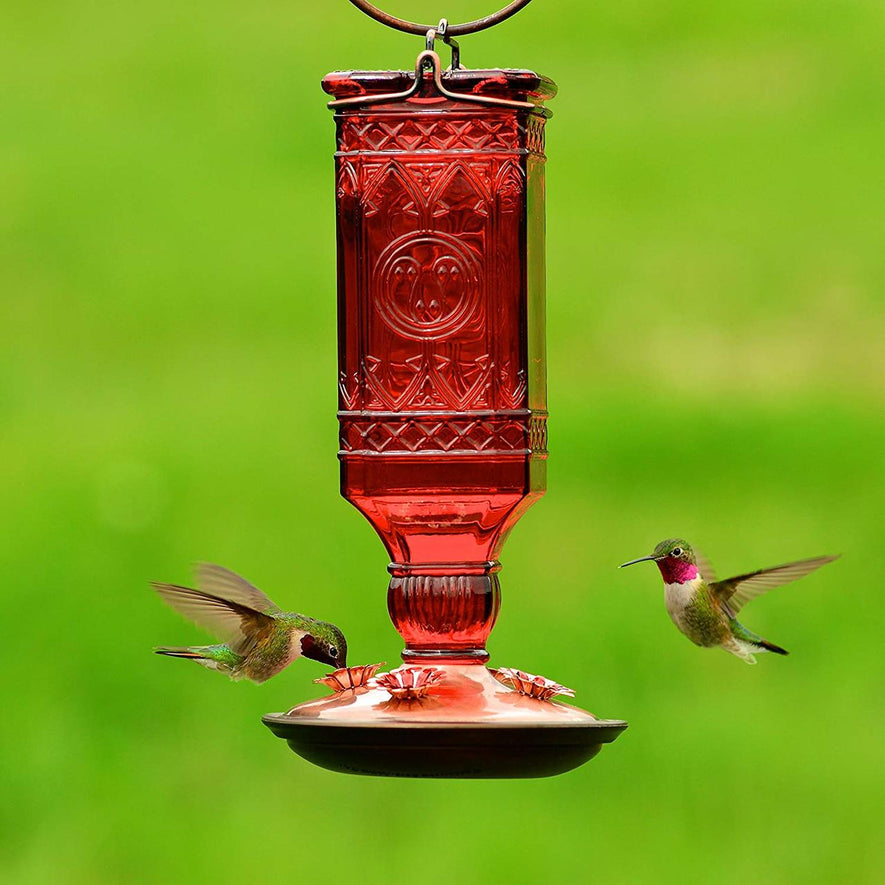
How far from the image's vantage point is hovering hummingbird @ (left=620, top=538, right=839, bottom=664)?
18.6 ft

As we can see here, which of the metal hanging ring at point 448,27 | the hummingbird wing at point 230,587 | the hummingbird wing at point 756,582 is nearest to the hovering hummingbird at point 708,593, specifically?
the hummingbird wing at point 756,582

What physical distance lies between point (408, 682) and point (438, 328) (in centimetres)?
71

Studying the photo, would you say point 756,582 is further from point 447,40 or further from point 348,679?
point 447,40

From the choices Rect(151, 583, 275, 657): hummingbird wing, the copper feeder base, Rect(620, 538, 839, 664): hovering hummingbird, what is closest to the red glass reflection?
the copper feeder base

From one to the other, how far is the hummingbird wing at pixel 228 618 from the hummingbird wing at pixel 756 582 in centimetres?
116

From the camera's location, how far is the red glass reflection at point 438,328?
4547mm

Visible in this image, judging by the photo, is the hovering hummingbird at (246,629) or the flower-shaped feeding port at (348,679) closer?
the flower-shaped feeding port at (348,679)

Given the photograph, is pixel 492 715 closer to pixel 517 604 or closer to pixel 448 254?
pixel 448 254

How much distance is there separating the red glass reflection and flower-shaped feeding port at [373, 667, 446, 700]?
0.24 meters

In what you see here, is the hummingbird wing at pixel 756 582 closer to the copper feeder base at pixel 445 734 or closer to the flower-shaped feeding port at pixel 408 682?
the copper feeder base at pixel 445 734

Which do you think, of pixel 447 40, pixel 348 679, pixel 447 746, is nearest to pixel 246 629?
pixel 348 679

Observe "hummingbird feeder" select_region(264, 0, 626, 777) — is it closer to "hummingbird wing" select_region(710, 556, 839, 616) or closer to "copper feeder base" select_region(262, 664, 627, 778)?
"copper feeder base" select_region(262, 664, 627, 778)

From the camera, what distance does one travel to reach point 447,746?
4191mm

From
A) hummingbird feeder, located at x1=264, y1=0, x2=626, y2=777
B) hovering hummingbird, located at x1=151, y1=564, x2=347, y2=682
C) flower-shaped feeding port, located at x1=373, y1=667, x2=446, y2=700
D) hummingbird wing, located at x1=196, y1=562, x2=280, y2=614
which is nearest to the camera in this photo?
flower-shaped feeding port, located at x1=373, y1=667, x2=446, y2=700
